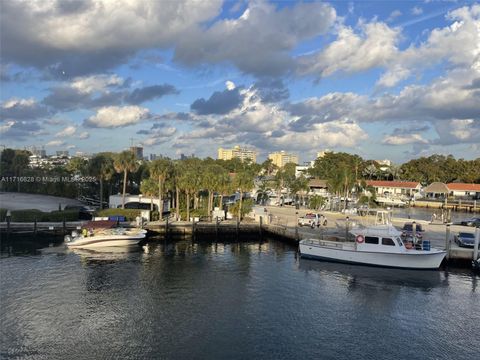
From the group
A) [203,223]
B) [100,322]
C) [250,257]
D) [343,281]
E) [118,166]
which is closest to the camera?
[100,322]

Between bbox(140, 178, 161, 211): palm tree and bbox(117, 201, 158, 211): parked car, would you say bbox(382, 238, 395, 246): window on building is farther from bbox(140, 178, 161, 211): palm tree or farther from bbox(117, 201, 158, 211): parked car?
bbox(117, 201, 158, 211): parked car

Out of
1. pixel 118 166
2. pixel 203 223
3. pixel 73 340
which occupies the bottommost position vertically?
pixel 73 340

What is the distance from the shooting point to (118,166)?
64.3 metres

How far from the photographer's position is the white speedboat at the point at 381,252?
3788 cm

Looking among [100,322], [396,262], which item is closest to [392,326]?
[396,262]

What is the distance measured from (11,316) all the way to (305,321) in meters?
18.1

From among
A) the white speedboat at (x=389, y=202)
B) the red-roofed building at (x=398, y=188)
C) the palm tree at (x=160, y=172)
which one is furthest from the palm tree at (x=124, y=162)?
the red-roofed building at (x=398, y=188)

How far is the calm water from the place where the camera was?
2200 cm

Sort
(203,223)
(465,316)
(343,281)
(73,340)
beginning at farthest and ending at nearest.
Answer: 1. (203,223)
2. (343,281)
3. (465,316)
4. (73,340)

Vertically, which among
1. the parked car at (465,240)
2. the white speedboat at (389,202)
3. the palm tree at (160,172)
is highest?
the palm tree at (160,172)

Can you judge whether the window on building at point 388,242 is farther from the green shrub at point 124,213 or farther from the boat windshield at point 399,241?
the green shrub at point 124,213

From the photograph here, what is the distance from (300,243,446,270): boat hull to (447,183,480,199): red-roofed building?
313ft

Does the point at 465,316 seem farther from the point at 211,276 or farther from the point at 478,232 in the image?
the point at 211,276

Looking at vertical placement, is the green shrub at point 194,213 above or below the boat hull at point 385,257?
above
